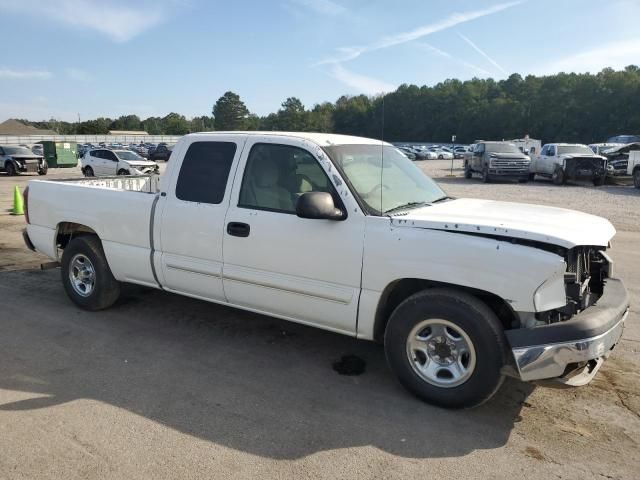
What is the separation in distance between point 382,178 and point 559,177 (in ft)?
71.7

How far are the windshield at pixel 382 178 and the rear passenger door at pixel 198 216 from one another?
1.00 metres

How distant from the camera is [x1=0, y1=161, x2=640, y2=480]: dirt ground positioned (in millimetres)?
3039

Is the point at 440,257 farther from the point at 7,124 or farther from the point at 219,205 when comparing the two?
the point at 7,124

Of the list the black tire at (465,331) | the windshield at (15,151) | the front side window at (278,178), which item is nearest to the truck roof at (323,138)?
the front side window at (278,178)

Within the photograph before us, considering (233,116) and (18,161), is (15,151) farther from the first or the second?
(233,116)

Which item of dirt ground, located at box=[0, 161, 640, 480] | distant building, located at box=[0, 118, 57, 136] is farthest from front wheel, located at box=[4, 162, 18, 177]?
distant building, located at box=[0, 118, 57, 136]

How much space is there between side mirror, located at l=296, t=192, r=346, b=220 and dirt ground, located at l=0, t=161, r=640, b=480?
1.30 meters

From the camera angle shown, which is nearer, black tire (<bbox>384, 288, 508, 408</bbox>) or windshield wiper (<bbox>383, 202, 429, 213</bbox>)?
black tire (<bbox>384, 288, 508, 408</bbox>)

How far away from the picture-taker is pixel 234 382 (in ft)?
13.3

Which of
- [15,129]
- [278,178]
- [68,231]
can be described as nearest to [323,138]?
[278,178]

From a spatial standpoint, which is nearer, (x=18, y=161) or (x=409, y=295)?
(x=409, y=295)

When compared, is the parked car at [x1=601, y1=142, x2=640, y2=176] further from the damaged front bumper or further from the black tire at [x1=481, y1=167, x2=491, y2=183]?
the damaged front bumper

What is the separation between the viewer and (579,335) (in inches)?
125

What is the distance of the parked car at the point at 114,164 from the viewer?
2608cm
